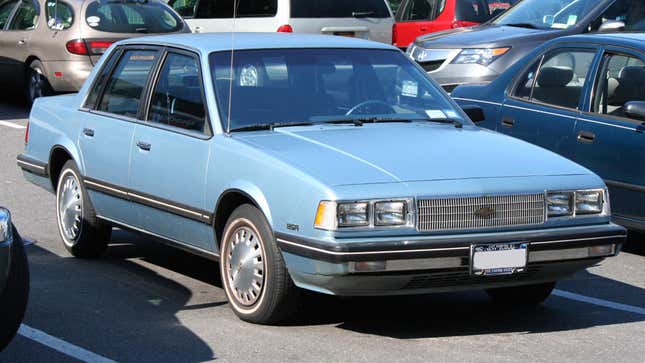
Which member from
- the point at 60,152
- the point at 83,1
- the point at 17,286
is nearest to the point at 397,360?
the point at 17,286

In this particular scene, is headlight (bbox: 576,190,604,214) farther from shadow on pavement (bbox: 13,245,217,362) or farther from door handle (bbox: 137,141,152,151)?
door handle (bbox: 137,141,152,151)

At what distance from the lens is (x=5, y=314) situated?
556 cm

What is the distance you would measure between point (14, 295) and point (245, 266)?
1485mm

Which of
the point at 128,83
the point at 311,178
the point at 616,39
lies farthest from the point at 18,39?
the point at 311,178

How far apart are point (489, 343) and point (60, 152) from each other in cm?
375

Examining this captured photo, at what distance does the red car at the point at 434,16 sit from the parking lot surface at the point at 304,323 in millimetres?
12755

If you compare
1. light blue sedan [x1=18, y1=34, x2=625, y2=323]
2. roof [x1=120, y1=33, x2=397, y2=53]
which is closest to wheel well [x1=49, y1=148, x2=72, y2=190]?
light blue sedan [x1=18, y1=34, x2=625, y2=323]

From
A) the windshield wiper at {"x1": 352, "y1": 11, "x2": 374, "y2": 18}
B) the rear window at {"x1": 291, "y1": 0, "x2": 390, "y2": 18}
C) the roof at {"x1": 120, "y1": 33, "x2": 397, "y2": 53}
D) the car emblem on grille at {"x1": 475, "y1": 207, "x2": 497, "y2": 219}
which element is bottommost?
the windshield wiper at {"x1": 352, "y1": 11, "x2": 374, "y2": 18}

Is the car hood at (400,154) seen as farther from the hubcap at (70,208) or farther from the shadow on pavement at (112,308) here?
the hubcap at (70,208)

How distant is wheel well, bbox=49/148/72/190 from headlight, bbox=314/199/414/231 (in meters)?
3.28

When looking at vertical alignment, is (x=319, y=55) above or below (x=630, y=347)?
above

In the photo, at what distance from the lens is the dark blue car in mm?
8734

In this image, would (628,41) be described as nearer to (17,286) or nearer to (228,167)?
(228,167)

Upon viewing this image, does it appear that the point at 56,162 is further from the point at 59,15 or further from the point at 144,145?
the point at 59,15
